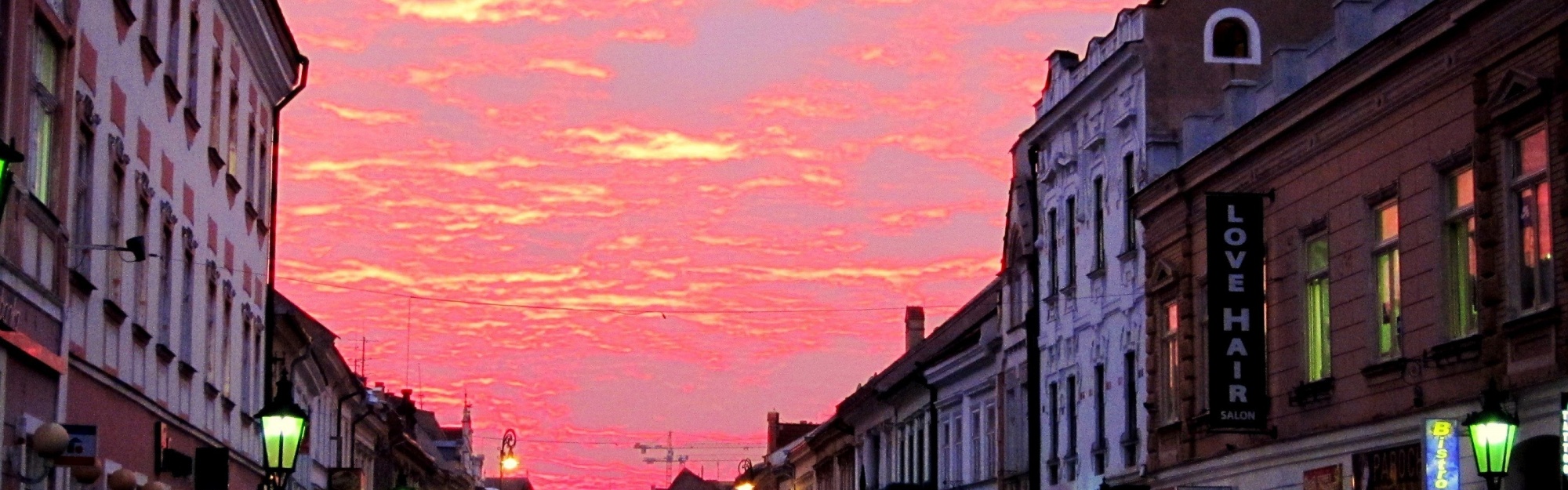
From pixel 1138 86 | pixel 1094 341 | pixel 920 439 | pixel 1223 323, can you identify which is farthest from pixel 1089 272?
pixel 920 439

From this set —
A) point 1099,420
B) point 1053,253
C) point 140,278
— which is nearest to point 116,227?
point 140,278

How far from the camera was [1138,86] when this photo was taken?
36125 mm

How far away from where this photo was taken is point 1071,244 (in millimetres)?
40875

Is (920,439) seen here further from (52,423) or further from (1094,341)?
(52,423)

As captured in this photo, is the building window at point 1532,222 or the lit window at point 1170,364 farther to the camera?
the lit window at point 1170,364

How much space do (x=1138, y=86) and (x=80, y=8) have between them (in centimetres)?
1958

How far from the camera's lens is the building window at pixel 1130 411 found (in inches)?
1412

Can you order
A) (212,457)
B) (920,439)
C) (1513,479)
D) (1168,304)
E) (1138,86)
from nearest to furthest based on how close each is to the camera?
(1513,479), (212,457), (1168,304), (1138,86), (920,439)

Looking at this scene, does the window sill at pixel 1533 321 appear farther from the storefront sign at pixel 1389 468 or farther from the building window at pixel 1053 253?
the building window at pixel 1053 253

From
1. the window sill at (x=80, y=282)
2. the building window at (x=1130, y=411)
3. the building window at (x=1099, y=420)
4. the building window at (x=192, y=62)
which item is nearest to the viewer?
the window sill at (x=80, y=282)

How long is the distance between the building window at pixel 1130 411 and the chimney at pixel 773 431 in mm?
83296

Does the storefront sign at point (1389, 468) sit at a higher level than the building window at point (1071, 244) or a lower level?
lower

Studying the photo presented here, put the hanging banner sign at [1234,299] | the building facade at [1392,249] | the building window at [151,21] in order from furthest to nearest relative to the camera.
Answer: the hanging banner sign at [1234,299] < the building window at [151,21] < the building facade at [1392,249]

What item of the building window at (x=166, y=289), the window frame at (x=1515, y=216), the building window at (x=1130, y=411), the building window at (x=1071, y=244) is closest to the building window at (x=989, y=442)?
the building window at (x=1071, y=244)
